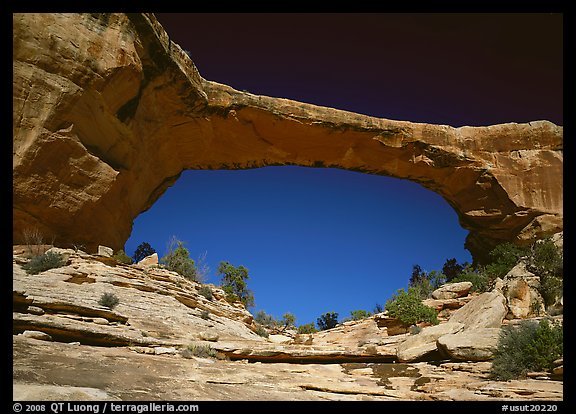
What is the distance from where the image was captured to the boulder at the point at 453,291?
51.2 ft

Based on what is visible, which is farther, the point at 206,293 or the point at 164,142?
the point at 164,142

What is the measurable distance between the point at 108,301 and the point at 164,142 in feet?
27.8

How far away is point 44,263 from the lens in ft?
32.6

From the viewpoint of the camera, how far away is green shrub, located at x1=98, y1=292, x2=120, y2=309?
8.75 meters

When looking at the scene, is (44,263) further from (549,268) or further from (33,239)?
(549,268)

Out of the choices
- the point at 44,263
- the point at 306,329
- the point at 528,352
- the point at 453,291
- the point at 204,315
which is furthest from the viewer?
the point at 306,329

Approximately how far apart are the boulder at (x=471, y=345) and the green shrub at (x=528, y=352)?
45 cm

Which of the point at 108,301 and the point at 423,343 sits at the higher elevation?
the point at 108,301

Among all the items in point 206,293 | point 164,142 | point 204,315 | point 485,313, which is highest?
point 164,142

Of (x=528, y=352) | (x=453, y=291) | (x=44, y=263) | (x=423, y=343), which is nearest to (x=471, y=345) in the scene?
(x=528, y=352)

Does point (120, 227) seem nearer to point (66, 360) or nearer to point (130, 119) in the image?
point (130, 119)

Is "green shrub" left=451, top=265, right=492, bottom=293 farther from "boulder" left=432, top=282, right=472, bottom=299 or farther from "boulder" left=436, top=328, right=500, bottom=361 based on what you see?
"boulder" left=436, top=328, right=500, bottom=361

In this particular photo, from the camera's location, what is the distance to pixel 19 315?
21.3 ft
